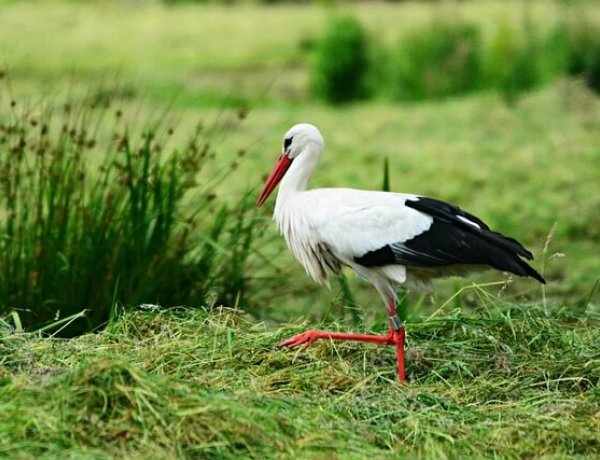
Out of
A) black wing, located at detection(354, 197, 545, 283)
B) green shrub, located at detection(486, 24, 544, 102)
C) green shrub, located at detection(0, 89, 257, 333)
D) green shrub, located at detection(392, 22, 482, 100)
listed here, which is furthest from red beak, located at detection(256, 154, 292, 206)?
green shrub, located at detection(392, 22, 482, 100)

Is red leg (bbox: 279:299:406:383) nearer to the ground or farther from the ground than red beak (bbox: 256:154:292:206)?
nearer to the ground

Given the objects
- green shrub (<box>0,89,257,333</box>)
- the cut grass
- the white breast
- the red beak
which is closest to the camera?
the cut grass

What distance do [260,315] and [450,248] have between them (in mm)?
1425

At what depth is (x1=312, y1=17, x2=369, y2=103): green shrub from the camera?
413 inches

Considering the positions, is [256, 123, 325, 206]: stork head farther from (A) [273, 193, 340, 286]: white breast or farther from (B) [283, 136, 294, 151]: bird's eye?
(A) [273, 193, 340, 286]: white breast

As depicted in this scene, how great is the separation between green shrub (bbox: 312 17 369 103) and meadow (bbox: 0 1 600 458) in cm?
157

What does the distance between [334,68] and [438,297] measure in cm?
471

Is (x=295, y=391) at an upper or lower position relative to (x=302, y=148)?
lower

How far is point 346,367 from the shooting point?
3.92m

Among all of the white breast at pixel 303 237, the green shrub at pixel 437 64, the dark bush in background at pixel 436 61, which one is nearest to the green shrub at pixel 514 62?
the dark bush in background at pixel 436 61

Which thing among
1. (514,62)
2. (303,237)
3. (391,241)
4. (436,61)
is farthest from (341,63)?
(391,241)

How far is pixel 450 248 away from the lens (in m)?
3.89

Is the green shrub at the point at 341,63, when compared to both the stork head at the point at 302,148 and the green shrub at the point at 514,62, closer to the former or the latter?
the green shrub at the point at 514,62

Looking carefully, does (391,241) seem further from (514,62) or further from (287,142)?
(514,62)
